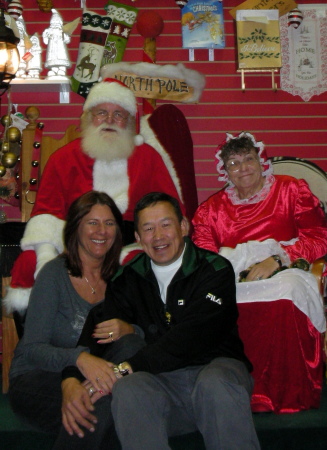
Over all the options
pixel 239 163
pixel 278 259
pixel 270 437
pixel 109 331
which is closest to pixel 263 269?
pixel 278 259

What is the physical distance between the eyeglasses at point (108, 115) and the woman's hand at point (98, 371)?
1805 millimetres

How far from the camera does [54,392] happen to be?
193 centimetres

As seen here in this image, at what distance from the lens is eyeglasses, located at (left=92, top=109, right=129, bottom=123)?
3361 millimetres

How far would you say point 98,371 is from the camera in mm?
1826

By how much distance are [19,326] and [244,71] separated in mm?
2641

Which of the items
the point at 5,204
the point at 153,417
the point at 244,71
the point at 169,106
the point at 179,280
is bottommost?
the point at 153,417

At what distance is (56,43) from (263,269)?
2.47 meters

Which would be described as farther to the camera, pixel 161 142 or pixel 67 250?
pixel 161 142

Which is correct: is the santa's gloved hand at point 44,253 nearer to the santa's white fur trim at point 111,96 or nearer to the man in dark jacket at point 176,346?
the man in dark jacket at point 176,346

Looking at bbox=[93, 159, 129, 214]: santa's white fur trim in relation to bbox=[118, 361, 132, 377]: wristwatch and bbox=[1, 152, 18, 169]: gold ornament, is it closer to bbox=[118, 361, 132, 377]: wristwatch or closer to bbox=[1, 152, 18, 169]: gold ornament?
bbox=[1, 152, 18, 169]: gold ornament

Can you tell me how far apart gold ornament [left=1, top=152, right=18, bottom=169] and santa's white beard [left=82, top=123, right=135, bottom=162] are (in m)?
0.65

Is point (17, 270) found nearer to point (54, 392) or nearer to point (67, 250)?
point (67, 250)

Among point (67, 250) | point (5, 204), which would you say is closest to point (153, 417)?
point (67, 250)

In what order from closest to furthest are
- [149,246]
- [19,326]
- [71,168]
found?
[149,246], [19,326], [71,168]
